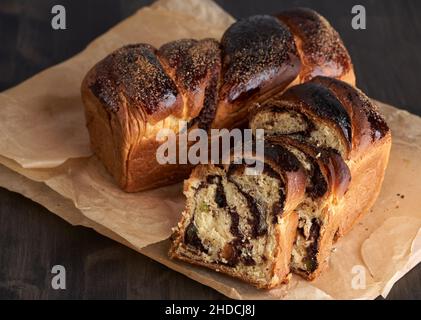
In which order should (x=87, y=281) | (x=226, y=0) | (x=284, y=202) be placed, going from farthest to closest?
(x=226, y=0) < (x=87, y=281) < (x=284, y=202)

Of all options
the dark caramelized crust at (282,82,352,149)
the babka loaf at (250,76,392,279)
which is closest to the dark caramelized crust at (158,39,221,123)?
the babka loaf at (250,76,392,279)

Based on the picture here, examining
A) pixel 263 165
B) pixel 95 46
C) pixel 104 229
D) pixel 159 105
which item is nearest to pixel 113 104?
pixel 159 105

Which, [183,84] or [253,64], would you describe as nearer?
[183,84]

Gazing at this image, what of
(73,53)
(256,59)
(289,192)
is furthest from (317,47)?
(73,53)

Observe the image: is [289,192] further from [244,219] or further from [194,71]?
[194,71]

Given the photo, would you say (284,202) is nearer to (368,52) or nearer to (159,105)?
(159,105)
